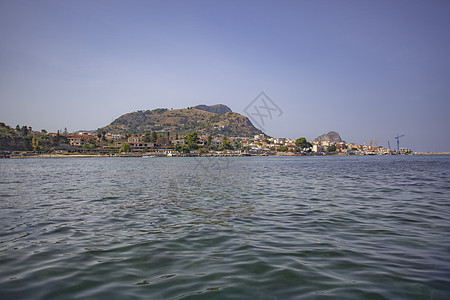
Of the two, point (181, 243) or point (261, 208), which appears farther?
point (261, 208)

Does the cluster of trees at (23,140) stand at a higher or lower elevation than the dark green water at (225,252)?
higher

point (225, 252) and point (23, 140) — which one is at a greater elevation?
point (23, 140)

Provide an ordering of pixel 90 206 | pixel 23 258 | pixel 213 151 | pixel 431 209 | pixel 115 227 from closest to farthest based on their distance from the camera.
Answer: pixel 23 258 < pixel 115 227 < pixel 431 209 < pixel 90 206 < pixel 213 151

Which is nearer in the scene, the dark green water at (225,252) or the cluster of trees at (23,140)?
the dark green water at (225,252)

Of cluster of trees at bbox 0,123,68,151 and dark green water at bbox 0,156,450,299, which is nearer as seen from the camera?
dark green water at bbox 0,156,450,299

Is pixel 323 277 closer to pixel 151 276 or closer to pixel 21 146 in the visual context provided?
pixel 151 276

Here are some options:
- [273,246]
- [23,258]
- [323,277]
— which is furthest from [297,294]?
[23,258]

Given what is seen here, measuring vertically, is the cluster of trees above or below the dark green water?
above

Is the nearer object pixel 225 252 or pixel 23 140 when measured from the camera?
pixel 225 252

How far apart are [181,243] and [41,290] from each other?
296 cm

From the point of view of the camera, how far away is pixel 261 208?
11.2 metres

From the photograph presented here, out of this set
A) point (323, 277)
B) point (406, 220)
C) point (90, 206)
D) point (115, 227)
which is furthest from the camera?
point (90, 206)

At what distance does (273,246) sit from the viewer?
21.1ft

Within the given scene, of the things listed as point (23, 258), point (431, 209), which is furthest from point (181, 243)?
point (431, 209)
